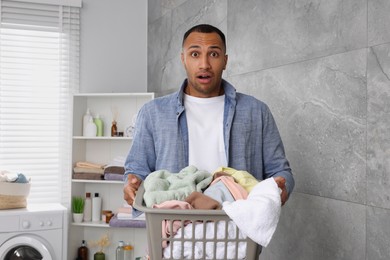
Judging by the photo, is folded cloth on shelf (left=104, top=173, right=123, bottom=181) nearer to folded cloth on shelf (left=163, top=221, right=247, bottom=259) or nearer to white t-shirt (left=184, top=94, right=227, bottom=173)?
white t-shirt (left=184, top=94, right=227, bottom=173)

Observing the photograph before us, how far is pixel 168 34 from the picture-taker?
13.5 feet

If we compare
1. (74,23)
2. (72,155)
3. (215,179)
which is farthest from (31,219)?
(215,179)

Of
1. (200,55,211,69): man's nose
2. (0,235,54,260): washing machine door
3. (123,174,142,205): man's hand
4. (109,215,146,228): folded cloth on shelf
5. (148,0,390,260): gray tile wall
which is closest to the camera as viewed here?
(123,174,142,205): man's hand

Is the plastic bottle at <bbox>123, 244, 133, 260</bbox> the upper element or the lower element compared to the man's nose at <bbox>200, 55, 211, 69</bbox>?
lower

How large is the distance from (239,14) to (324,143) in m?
1.15

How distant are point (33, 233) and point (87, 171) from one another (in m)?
0.65

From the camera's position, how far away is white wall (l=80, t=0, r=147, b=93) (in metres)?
4.46

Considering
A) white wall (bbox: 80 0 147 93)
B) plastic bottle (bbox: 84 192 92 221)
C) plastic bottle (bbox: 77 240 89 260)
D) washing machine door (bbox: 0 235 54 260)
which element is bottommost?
plastic bottle (bbox: 77 240 89 260)

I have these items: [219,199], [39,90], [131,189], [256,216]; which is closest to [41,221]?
[39,90]

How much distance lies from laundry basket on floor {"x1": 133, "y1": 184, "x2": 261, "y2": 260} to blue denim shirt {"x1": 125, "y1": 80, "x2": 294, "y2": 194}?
0.52m

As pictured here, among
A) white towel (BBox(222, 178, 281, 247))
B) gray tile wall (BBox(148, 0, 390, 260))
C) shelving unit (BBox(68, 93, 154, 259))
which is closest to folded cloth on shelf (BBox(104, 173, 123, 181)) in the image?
shelving unit (BBox(68, 93, 154, 259))

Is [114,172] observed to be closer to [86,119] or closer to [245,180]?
[86,119]

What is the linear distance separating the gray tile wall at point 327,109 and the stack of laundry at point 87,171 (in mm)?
1735

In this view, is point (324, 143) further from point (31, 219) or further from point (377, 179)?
point (31, 219)
